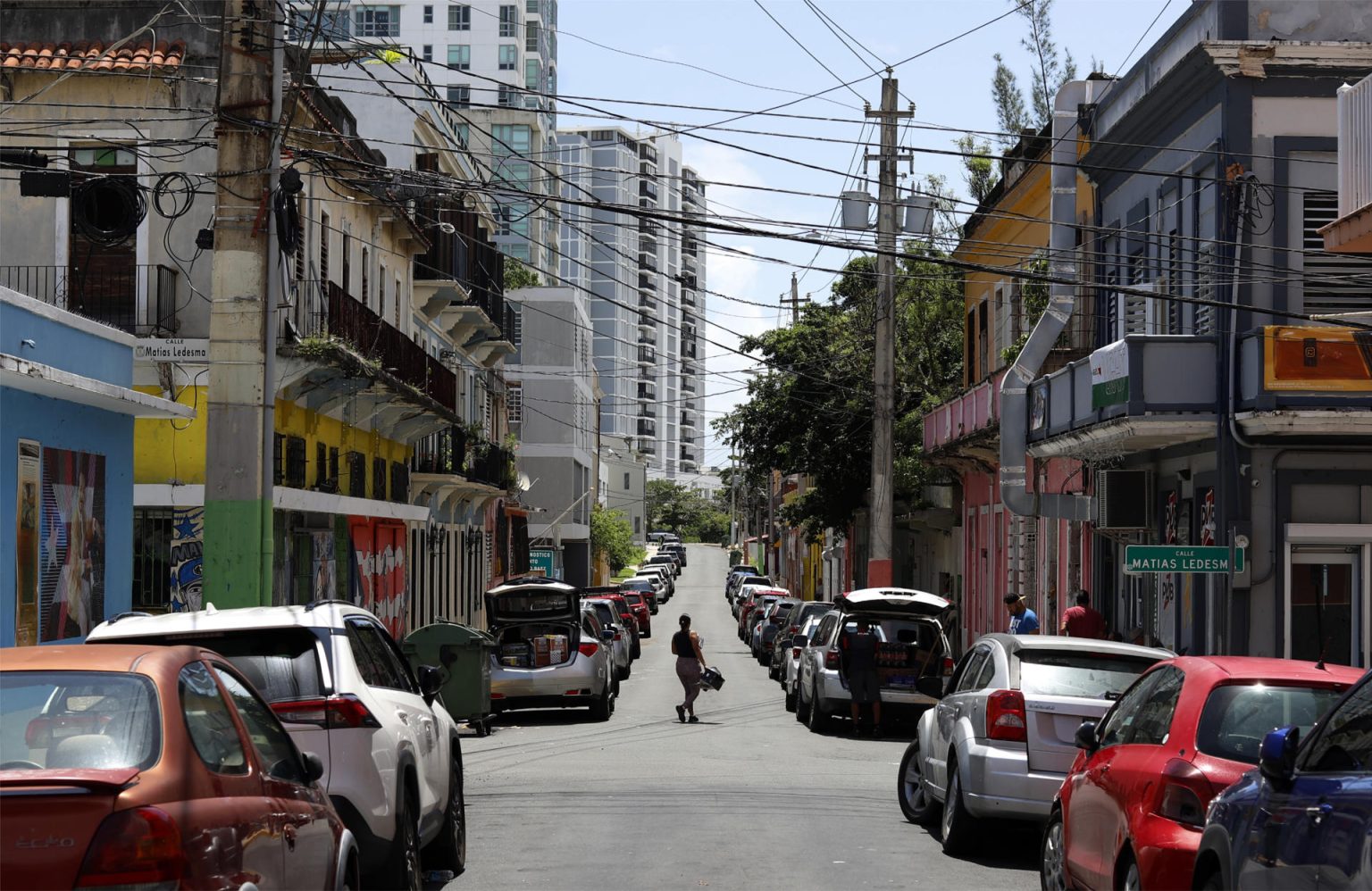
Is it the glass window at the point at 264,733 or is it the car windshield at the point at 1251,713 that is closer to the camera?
the glass window at the point at 264,733

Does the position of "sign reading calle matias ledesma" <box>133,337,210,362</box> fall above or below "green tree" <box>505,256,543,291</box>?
below

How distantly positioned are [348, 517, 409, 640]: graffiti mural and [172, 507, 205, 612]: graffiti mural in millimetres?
7677

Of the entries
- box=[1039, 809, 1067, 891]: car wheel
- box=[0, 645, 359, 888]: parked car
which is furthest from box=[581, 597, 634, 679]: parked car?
box=[0, 645, 359, 888]: parked car

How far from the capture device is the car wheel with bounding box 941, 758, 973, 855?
1151 cm

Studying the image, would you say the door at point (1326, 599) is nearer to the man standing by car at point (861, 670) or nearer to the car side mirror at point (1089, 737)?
the man standing by car at point (861, 670)

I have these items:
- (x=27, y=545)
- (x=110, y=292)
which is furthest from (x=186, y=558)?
(x=27, y=545)

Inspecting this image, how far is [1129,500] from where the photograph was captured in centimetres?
2216

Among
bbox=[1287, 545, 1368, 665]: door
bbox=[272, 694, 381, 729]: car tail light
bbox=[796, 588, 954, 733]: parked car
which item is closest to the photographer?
bbox=[272, 694, 381, 729]: car tail light

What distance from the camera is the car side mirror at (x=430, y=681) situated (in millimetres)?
10320

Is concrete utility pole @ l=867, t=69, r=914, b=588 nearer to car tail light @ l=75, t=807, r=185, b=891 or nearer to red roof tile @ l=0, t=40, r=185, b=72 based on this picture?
red roof tile @ l=0, t=40, r=185, b=72

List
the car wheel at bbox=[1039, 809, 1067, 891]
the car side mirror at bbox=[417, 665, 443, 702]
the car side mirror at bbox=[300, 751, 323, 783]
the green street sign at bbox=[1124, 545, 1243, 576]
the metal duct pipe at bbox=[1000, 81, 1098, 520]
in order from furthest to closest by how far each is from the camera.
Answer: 1. the metal duct pipe at bbox=[1000, 81, 1098, 520]
2. the green street sign at bbox=[1124, 545, 1243, 576]
3. the car side mirror at bbox=[417, 665, 443, 702]
4. the car wheel at bbox=[1039, 809, 1067, 891]
5. the car side mirror at bbox=[300, 751, 323, 783]

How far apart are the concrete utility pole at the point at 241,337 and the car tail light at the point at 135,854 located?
864 centimetres

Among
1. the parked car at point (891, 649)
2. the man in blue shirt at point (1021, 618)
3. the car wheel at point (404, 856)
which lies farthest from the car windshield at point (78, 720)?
the man in blue shirt at point (1021, 618)

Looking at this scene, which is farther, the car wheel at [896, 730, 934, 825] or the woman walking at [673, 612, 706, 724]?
the woman walking at [673, 612, 706, 724]
